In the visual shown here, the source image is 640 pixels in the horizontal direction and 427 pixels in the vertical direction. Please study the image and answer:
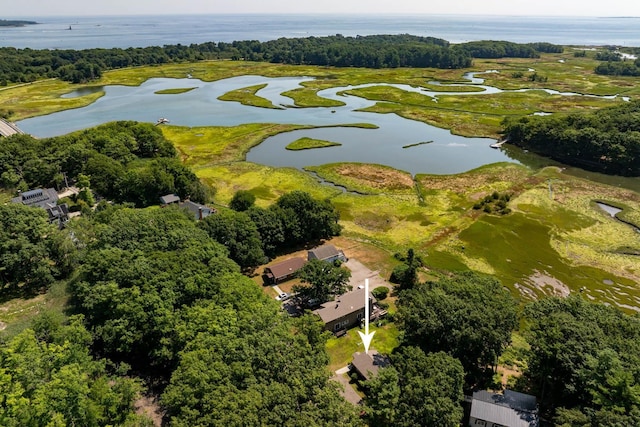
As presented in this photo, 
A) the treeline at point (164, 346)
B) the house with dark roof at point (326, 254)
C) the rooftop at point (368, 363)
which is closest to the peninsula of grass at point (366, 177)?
the house with dark roof at point (326, 254)

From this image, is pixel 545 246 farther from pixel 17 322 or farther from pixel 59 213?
pixel 59 213

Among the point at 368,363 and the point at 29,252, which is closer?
the point at 368,363

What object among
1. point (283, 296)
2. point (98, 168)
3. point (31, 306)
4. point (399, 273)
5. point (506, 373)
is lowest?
point (31, 306)

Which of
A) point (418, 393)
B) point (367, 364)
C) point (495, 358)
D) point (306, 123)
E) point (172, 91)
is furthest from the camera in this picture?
point (172, 91)

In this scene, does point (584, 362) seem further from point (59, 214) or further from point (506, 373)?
point (59, 214)

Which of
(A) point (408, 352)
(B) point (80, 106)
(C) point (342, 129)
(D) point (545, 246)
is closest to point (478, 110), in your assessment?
(C) point (342, 129)

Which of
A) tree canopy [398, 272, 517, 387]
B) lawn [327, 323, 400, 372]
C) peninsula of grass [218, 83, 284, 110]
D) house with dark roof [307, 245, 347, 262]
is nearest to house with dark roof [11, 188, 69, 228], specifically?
house with dark roof [307, 245, 347, 262]

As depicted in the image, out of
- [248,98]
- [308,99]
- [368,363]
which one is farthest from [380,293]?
[248,98]
